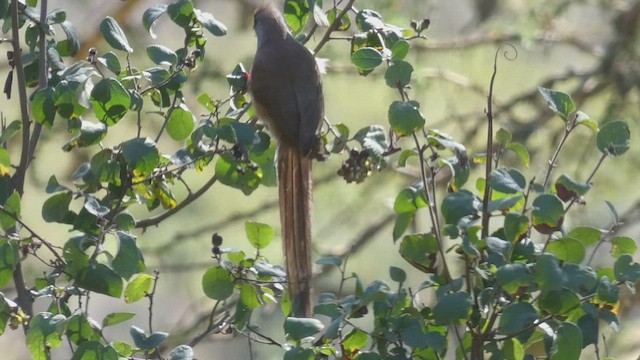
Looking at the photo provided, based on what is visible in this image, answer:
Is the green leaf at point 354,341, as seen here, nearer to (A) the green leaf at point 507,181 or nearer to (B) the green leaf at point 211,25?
(A) the green leaf at point 507,181

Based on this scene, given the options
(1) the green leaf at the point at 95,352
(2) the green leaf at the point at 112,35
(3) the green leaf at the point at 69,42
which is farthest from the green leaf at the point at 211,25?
(1) the green leaf at the point at 95,352

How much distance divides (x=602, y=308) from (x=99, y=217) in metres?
0.81

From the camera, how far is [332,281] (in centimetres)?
470

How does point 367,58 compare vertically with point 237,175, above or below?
above

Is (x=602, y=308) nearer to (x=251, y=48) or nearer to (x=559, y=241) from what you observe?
(x=559, y=241)

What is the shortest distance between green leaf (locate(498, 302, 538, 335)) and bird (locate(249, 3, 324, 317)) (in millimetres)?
699

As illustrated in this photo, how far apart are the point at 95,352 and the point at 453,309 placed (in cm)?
52

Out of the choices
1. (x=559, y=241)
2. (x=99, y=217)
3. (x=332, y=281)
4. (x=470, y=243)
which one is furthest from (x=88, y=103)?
(x=332, y=281)

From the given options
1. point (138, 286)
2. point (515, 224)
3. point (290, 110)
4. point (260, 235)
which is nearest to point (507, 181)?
point (515, 224)

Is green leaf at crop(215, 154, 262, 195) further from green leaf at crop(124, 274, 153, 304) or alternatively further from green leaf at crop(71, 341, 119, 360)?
green leaf at crop(71, 341, 119, 360)

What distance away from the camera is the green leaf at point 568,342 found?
1.41m

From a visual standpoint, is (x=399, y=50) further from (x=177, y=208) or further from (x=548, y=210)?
(x=177, y=208)

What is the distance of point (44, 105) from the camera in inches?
62.5

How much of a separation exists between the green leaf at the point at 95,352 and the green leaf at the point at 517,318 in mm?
558
